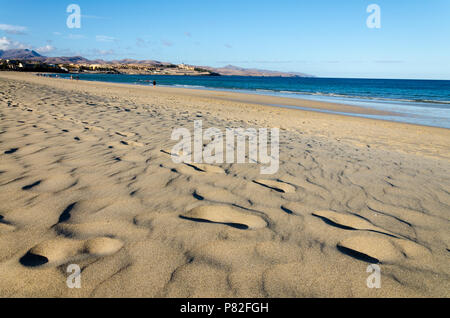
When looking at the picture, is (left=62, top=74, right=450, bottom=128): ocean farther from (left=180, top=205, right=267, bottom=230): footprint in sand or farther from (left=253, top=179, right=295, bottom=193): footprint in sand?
(left=180, top=205, right=267, bottom=230): footprint in sand

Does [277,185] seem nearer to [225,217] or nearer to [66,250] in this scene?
[225,217]

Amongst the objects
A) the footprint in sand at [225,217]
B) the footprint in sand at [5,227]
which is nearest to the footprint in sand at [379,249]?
the footprint in sand at [225,217]

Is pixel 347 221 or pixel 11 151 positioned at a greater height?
pixel 11 151

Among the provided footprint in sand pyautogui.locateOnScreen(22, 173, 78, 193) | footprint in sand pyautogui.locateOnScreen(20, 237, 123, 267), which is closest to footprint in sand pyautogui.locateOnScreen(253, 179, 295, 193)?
footprint in sand pyautogui.locateOnScreen(20, 237, 123, 267)

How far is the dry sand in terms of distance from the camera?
4.45ft

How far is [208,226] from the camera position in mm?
1855

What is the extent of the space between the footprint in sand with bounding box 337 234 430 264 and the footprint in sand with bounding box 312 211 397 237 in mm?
119

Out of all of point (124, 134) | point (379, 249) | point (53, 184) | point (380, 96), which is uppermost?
point (380, 96)

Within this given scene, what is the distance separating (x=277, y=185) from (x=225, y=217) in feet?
3.06

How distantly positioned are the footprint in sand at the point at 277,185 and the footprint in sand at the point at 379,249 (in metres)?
0.87

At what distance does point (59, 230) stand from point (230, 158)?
2.29 metres

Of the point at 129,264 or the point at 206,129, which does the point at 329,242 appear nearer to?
the point at 129,264

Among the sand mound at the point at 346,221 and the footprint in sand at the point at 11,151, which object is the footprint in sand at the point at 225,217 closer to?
the sand mound at the point at 346,221

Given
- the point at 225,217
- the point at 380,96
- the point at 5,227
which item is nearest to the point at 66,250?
the point at 5,227
